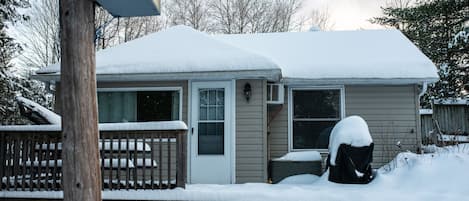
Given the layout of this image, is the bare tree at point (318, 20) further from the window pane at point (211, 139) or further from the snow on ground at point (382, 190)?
the snow on ground at point (382, 190)

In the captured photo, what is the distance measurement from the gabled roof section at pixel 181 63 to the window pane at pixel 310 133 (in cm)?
153

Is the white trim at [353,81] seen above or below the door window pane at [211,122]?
above

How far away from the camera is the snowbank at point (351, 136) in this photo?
628 cm

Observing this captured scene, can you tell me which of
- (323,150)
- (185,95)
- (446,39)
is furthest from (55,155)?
(446,39)

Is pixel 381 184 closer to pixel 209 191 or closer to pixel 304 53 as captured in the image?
pixel 209 191

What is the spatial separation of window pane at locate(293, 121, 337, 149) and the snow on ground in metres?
1.84

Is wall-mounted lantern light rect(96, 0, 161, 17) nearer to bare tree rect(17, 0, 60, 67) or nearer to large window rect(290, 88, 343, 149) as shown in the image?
large window rect(290, 88, 343, 149)

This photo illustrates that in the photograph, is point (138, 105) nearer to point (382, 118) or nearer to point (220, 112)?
point (220, 112)

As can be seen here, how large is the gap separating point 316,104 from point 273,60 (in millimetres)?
1486

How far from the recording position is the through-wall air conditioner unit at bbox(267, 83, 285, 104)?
773cm

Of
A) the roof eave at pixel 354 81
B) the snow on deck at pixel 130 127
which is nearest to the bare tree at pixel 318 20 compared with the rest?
the roof eave at pixel 354 81

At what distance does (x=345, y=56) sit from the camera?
8719 mm

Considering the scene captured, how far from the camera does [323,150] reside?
817 cm

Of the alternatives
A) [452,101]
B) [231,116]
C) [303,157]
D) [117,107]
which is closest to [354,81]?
[303,157]
